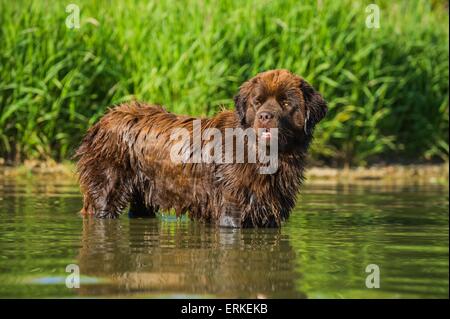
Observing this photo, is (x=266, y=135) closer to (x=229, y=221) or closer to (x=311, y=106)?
(x=311, y=106)

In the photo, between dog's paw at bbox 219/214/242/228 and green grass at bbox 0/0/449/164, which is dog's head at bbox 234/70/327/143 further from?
green grass at bbox 0/0/449/164

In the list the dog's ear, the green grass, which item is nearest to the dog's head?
the dog's ear

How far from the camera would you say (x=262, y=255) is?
727 centimetres

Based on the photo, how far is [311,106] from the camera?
873 centimetres

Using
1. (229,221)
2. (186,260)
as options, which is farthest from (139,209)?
(186,260)

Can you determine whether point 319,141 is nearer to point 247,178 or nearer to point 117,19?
point 117,19

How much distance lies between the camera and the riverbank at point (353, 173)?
13.9 metres

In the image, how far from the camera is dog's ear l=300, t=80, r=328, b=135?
28.6 feet

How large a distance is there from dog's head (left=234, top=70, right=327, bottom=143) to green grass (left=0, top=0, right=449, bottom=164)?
563 centimetres

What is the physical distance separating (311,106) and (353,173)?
6417 mm

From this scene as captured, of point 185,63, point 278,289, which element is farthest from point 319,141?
point 278,289

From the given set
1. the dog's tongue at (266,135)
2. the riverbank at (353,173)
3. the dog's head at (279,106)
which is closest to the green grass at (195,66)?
the riverbank at (353,173)

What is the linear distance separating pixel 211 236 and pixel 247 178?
0.65 meters
